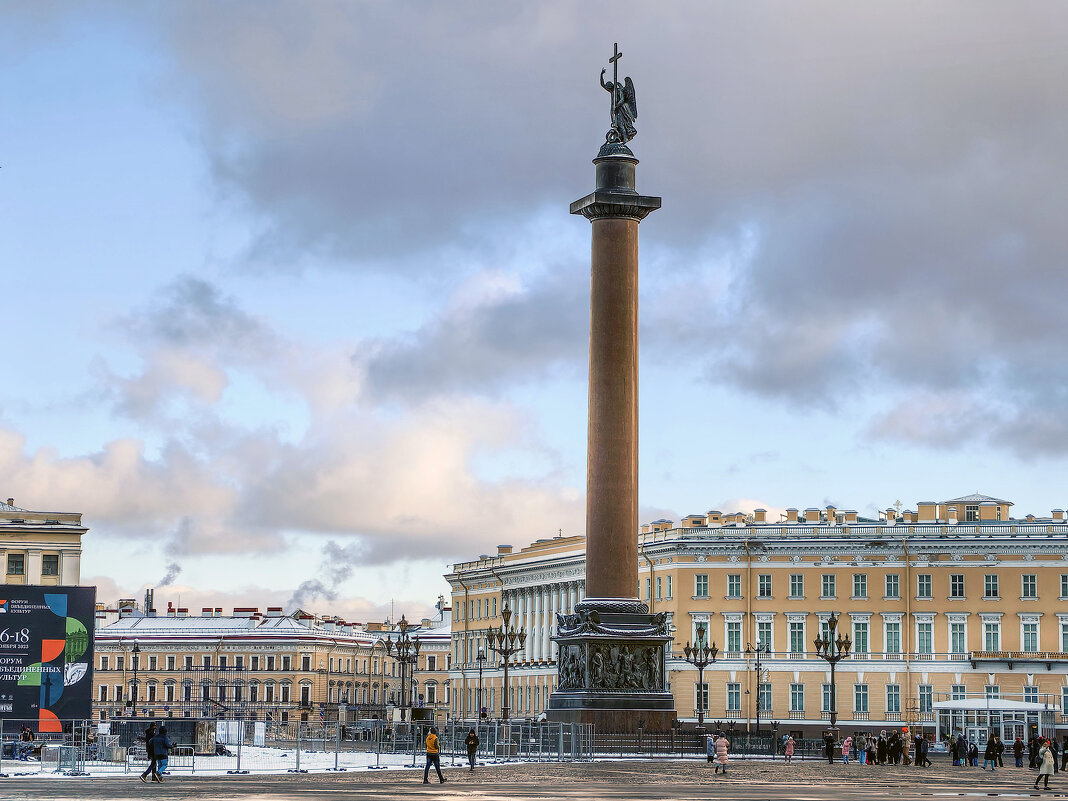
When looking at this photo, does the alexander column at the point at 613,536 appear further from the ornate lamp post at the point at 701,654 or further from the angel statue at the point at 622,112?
the ornate lamp post at the point at 701,654

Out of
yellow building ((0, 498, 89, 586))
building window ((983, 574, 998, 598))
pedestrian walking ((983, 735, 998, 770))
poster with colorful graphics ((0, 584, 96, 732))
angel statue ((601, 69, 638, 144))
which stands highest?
angel statue ((601, 69, 638, 144))

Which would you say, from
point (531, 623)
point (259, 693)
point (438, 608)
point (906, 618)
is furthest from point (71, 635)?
point (438, 608)

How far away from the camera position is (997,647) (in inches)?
3681

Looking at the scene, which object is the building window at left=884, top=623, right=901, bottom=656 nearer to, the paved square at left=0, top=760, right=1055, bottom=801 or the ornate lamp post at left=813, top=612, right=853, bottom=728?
the ornate lamp post at left=813, top=612, right=853, bottom=728

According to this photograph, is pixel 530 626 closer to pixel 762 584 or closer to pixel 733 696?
pixel 733 696

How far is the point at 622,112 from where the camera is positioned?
171 ft

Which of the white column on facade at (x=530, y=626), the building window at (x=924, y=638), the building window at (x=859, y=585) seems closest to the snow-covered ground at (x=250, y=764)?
the building window at (x=859, y=585)

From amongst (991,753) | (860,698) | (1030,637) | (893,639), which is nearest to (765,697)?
(860,698)

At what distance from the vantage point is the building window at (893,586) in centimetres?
9444

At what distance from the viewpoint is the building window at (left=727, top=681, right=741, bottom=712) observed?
95.2 meters

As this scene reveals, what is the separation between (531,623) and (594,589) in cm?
6849

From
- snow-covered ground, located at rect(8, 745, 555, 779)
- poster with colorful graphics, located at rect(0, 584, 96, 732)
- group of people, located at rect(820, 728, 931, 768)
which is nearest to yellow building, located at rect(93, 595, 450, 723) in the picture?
poster with colorful graphics, located at rect(0, 584, 96, 732)

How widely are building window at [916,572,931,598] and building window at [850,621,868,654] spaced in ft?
10.4

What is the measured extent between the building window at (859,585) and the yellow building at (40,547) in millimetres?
41220
